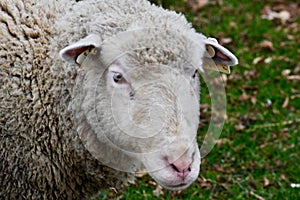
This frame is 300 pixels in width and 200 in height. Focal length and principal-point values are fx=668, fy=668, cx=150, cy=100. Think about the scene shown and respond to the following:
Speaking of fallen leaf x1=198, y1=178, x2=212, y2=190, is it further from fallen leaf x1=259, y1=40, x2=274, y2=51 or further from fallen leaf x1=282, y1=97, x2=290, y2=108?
fallen leaf x1=259, y1=40, x2=274, y2=51

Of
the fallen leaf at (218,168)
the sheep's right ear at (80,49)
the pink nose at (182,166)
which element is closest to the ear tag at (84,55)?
the sheep's right ear at (80,49)

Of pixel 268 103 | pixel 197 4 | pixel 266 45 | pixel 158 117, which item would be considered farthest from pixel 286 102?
pixel 158 117

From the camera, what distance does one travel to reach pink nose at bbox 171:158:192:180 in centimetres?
320

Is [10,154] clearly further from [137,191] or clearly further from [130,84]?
[137,191]

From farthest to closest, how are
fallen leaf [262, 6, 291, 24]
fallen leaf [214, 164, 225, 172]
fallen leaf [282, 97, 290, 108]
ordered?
fallen leaf [262, 6, 291, 24], fallen leaf [282, 97, 290, 108], fallen leaf [214, 164, 225, 172]

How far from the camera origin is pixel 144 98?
3.32m

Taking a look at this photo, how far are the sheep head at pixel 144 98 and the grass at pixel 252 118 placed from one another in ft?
5.77

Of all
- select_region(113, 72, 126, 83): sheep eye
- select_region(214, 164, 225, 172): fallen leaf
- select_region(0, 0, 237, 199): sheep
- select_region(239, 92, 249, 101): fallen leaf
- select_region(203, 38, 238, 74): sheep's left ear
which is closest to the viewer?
select_region(0, 0, 237, 199): sheep

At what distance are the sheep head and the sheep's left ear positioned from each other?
0.02 meters

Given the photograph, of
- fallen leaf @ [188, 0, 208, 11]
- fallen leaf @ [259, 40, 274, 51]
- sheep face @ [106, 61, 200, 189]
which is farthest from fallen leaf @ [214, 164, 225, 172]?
fallen leaf @ [188, 0, 208, 11]

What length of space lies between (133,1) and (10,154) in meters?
1.08

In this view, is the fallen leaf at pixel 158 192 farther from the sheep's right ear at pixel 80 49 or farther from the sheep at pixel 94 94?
the sheep's right ear at pixel 80 49

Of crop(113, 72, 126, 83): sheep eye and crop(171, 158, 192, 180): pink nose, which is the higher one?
crop(113, 72, 126, 83): sheep eye

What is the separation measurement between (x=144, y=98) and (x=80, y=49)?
0.43m
